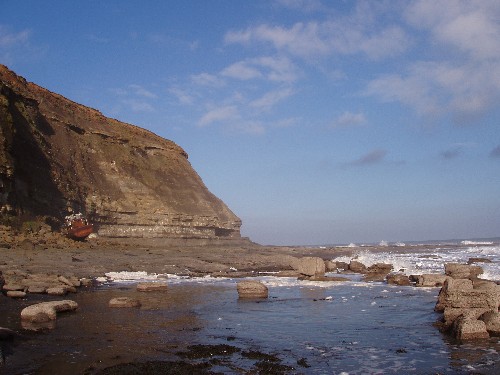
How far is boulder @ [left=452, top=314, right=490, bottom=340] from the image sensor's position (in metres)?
10.7

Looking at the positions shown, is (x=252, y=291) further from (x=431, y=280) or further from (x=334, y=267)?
(x=334, y=267)

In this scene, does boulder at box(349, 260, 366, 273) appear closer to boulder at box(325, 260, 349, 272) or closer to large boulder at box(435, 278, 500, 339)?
boulder at box(325, 260, 349, 272)

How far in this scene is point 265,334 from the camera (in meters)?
11.6

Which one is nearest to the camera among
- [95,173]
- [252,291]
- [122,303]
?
[122,303]

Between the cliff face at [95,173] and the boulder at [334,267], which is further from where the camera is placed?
the cliff face at [95,173]

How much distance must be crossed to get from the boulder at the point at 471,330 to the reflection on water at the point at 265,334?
0.32 metres

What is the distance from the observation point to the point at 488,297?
42.2ft

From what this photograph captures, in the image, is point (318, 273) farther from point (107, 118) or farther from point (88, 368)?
point (107, 118)

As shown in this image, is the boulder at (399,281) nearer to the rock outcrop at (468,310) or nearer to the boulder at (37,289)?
the rock outcrop at (468,310)

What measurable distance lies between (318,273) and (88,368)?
20.7 meters

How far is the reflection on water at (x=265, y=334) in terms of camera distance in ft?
28.7

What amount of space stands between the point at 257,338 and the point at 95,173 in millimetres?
46013

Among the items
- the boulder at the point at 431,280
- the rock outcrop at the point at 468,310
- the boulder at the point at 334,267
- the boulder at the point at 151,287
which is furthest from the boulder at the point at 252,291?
the boulder at the point at 334,267

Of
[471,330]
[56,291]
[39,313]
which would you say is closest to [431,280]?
[471,330]
